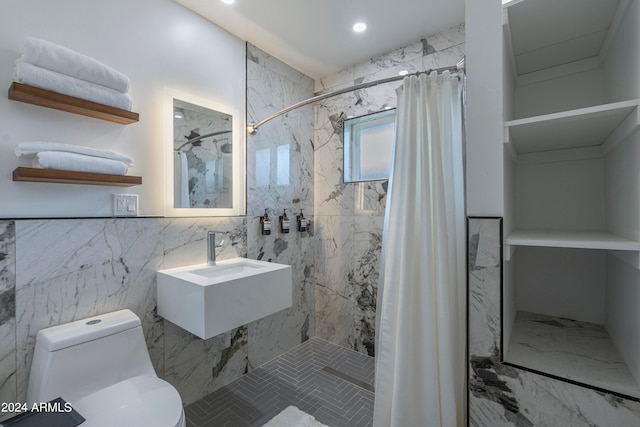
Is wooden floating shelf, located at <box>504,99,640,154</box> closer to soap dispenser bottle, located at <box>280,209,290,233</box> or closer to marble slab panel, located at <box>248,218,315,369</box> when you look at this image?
soap dispenser bottle, located at <box>280,209,290,233</box>

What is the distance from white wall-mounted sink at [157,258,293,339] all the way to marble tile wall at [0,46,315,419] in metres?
0.14

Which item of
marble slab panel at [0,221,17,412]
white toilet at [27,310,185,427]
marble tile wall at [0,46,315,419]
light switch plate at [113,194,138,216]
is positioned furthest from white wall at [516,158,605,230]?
marble slab panel at [0,221,17,412]

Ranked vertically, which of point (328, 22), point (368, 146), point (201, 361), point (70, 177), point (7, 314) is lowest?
point (201, 361)

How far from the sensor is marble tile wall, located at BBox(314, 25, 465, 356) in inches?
99.3

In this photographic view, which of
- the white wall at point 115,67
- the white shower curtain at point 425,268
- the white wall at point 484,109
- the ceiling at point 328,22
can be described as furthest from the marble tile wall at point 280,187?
the white wall at point 484,109

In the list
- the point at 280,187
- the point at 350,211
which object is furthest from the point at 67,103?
the point at 350,211

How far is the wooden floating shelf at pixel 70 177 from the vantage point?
4.14ft

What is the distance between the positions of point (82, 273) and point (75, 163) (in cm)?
58

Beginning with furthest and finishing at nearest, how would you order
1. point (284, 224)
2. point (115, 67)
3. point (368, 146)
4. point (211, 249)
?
point (368, 146) < point (284, 224) < point (211, 249) < point (115, 67)

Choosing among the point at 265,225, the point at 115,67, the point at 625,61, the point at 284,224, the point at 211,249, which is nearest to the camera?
the point at 625,61

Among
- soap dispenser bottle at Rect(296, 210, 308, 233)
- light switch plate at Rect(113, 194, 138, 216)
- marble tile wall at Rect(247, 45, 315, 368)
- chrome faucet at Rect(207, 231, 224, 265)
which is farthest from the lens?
soap dispenser bottle at Rect(296, 210, 308, 233)

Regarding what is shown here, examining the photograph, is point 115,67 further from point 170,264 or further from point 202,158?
point 170,264

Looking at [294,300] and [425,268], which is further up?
[425,268]

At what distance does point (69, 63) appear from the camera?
1.34 meters
